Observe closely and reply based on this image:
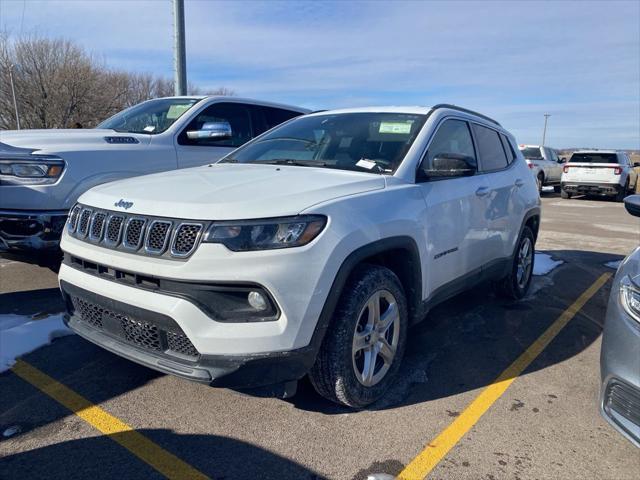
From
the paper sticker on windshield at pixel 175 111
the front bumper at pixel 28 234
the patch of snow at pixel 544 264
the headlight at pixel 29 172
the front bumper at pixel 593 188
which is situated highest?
the paper sticker on windshield at pixel 175 111

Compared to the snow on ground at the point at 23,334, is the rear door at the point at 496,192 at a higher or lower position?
higher

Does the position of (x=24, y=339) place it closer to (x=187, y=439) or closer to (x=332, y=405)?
(x=187, y=439)

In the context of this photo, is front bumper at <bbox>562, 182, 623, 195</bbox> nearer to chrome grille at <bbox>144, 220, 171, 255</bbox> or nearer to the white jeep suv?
the white jeep suv

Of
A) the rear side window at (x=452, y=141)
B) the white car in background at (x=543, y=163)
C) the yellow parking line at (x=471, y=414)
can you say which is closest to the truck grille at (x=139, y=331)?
the yellow parking line at (x=471, y=414)

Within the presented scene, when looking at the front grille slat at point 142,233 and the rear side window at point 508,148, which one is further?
the rear side window at point 508,148

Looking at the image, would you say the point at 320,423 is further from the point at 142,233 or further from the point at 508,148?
the point at 508,148

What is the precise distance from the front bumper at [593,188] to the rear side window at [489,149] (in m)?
14.8

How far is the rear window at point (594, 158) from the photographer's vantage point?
1798 cm

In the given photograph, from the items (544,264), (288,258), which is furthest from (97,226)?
(544,264)

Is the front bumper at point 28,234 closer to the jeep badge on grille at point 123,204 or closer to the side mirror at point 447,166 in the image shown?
the jeep badge on grille at point 123,204

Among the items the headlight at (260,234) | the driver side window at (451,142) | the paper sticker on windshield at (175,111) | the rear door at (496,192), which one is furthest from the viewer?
the paper sticker on windshield at (175,111)

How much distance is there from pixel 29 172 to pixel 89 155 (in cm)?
52

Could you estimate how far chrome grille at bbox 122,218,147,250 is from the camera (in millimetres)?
2621

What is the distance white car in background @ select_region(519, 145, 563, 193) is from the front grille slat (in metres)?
18.8
